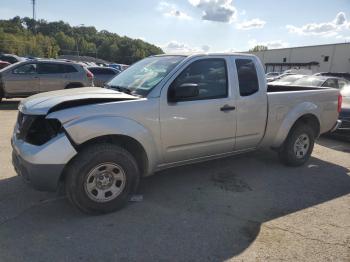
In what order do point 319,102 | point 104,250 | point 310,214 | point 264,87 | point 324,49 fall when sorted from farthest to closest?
point 324,49 → point 319,102 → point 264,87 → point 310,214 → point 104,250

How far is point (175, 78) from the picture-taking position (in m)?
4.17

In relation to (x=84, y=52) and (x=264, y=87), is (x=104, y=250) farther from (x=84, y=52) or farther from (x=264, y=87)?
(x=84, y=52)

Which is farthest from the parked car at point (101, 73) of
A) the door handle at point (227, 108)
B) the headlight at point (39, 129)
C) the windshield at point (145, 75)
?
the headlight at point (39, 129)

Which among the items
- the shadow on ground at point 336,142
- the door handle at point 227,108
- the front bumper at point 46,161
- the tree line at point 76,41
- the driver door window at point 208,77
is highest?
the tree line at point 76,41

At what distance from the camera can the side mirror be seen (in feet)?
13.0

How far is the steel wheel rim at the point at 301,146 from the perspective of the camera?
578 cm

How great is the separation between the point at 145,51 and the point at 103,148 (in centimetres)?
11207

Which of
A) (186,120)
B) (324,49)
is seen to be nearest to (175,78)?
(186,120)

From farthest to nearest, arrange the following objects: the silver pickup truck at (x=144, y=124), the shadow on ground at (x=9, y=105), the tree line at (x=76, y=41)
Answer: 1. the tree line at (x=76, y=41)
2. the shadow on ground at (x=9, y=105)
3. the silver pickup truck at (x=144, y=124)

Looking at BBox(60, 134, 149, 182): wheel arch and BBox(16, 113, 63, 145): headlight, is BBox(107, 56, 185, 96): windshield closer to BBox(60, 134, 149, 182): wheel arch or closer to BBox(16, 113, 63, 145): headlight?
BBox(60, 134, 149, 182): wheel arch

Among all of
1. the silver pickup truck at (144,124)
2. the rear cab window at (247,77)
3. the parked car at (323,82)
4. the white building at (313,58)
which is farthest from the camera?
the white building at (313,58)

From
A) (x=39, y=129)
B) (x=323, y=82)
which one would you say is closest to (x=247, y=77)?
(x=39, y=129)

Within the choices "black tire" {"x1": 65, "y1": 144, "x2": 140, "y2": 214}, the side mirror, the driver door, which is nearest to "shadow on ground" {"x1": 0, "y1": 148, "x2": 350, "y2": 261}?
"black tire" {"x1": 65, "y1": 144, "x2": 140, "y2": 214}

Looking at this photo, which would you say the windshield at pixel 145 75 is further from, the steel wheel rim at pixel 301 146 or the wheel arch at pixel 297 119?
the steel wheel rim at pixel 301 146
